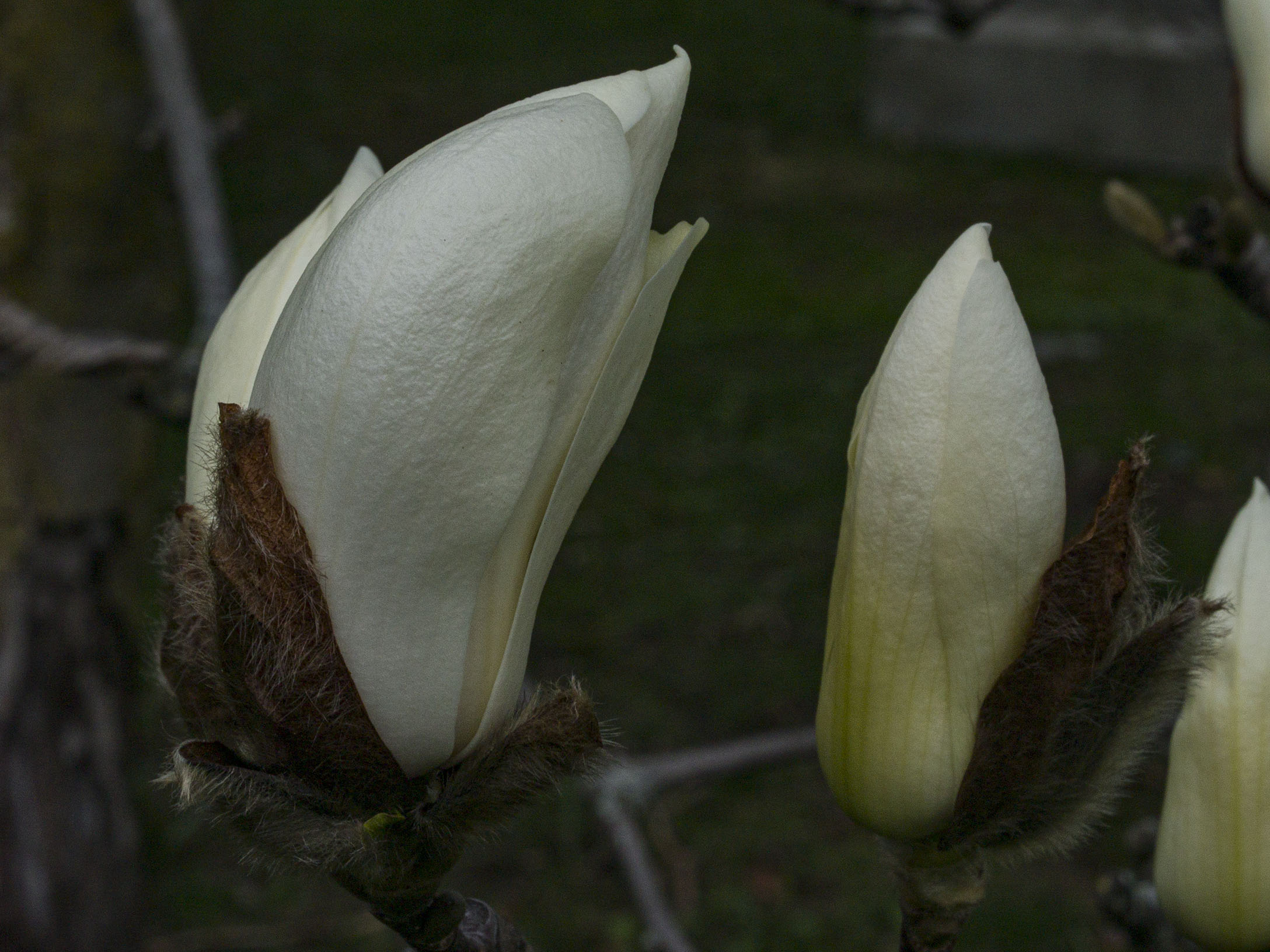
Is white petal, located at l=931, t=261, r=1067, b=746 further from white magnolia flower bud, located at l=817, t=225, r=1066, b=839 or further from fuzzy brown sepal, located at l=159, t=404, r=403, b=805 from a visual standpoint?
fuzzy brown sepal, located at l=159, t=404, r=403, b=805

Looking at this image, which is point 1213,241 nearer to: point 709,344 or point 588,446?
point 588,446

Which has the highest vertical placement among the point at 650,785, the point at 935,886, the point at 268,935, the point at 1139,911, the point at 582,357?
the point at 582,357

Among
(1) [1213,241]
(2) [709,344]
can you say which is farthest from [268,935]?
(2) [709,344]

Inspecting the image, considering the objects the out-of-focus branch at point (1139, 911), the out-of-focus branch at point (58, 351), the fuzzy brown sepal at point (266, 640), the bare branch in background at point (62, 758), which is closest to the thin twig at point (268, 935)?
the bare branch in background at point (62, 758)

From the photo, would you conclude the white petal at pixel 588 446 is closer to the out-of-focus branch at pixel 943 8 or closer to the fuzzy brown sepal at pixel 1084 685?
the fuzzy brown sepal at pixel 1084 685

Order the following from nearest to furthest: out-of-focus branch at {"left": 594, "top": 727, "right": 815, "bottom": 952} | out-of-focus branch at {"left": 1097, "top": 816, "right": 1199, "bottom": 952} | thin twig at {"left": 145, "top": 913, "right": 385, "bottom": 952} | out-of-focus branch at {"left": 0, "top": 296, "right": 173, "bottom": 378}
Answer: out-of-focus branch at {"left": 1097, "top": 816, "right": 1199, "bottom": 952} < out-of-focus branch at {"left": 0, "top": 296, "right": 173, "bottom": 378} < out-of-focus branch at {"left": 594, "top": 727, "right": 815, "bottom": 952} < thin twig at {"left": 145, "top": 913, "right": 385, "bottom": 952}

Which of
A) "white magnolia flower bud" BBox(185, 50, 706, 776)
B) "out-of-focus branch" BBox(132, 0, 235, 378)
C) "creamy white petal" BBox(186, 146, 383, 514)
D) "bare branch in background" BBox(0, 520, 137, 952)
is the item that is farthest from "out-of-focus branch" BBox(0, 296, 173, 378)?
"white magnolia flower bud" BBox(185, 50, 706, 776)

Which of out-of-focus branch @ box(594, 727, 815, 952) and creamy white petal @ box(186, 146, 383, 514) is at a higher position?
creamy white petal @ box(186, 146, 383, 514)
